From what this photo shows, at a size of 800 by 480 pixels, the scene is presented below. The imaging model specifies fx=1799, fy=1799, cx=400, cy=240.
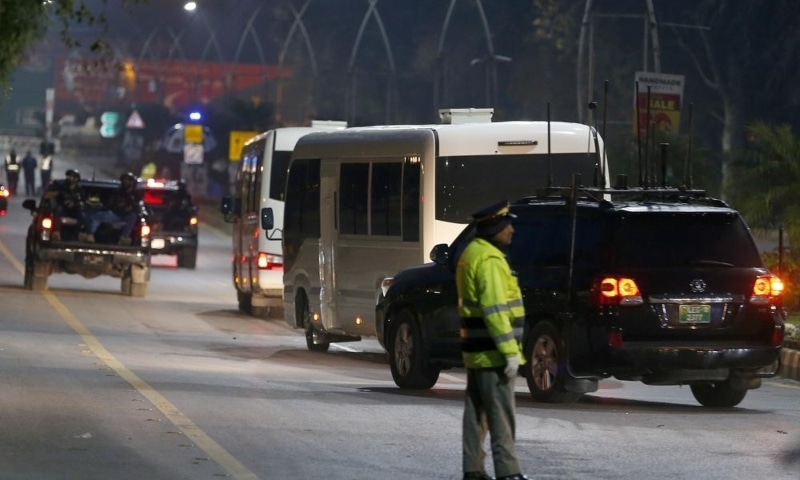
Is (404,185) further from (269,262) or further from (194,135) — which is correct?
(194,135)

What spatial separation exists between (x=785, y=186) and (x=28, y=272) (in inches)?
497

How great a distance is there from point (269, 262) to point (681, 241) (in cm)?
1288

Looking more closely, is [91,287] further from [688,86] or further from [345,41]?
[345,41]

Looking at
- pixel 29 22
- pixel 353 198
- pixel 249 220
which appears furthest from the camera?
pixel 249 220

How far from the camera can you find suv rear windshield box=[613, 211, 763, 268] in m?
14.3

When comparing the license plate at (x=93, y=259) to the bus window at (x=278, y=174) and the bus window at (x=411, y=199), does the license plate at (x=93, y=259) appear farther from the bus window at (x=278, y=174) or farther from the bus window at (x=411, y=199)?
the bus window at (x=411, y=199)

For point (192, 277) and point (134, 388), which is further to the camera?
point (192, 277)

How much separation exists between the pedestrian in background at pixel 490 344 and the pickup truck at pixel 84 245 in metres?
20.2

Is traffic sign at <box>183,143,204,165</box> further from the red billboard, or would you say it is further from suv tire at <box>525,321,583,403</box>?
suv tire at <box>525,321,583,403</box>

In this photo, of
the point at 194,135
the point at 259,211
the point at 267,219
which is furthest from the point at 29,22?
the point at 194,135

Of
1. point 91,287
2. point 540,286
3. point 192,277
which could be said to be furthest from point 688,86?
point 540,286

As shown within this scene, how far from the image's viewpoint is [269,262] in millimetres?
26594

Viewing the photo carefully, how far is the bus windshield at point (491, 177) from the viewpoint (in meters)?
18.8

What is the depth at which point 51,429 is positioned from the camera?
12.2 meters
